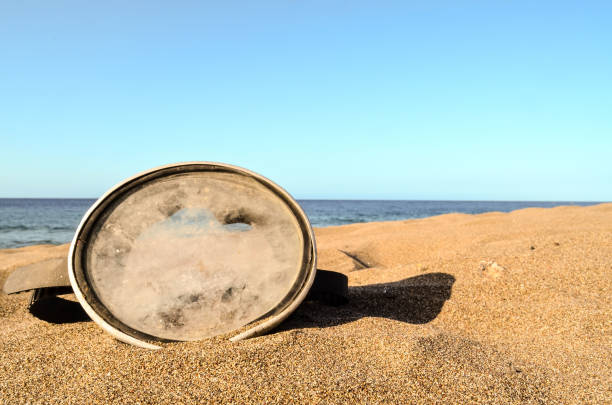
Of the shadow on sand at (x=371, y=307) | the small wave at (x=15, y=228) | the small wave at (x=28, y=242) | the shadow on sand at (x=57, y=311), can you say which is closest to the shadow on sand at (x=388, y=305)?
the shadow on sand at (x=371, y=307)

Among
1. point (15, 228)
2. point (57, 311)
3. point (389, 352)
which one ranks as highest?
point (389, 352)

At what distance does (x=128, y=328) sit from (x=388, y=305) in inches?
59.5

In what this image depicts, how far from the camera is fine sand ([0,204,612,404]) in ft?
4.62

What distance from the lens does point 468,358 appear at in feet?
5.68

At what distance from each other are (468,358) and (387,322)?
51 centimetres

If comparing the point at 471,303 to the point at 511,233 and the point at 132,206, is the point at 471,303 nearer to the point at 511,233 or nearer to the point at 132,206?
the point at 132,206

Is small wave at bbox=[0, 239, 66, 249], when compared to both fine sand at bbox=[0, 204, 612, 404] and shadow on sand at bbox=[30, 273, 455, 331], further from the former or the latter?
shadow on sand at bbox=[30, 273, 455, 331]

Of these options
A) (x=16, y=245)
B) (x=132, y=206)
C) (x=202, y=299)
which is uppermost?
(x=132, y=206)

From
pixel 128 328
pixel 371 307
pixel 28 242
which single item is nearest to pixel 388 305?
pixel 371 307

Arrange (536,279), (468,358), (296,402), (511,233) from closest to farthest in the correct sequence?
(296,402) → (468,358) → (536,279) → (511,233)

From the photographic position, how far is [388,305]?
263 cm

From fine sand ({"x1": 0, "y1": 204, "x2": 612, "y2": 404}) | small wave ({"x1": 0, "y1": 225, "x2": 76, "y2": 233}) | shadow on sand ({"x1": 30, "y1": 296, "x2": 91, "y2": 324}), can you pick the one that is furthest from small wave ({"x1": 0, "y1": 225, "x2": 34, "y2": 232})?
shadow on sand ({"x1": 30, "y1": 296, "x2": 91, "y2": 324})

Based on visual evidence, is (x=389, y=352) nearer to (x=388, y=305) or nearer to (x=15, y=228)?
(x=388, y=305)

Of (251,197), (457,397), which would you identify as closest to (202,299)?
(251,197)
